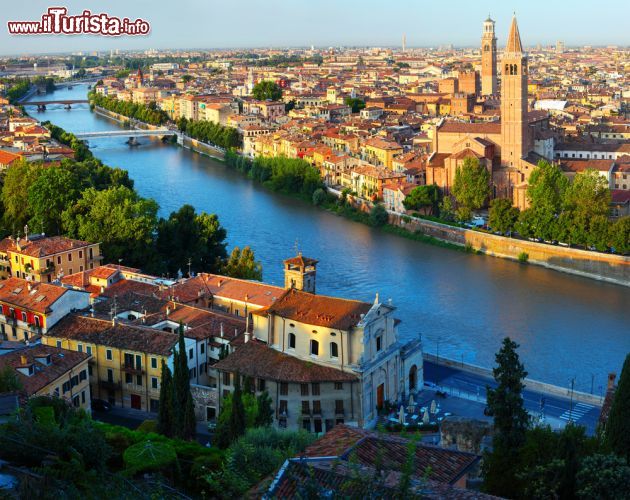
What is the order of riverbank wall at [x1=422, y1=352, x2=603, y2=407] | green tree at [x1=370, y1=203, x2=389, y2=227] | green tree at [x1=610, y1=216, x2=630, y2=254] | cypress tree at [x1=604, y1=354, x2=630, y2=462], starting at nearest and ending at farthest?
1. cypress tree at [x1=604, y1=354, x2=630, y2=462]
2. riverbank wall at [x1=422, y1=352, x2=603, y2=407]
3. green tree at [x1=610, y1=216, x2=630, y2=254]
4. green tree at [x1=370, y1=203, x2=389, y2=227]

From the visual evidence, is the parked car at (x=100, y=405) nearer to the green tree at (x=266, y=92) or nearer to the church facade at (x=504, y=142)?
the church facade at (x=504, y=142)

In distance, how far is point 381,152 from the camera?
16.7 meters

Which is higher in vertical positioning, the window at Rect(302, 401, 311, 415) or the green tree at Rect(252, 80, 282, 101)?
the green tree at Rect(252, 80, 282, 101)

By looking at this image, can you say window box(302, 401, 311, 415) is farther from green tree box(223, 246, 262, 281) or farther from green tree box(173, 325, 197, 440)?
green tree box(223, 246, 262, 281)

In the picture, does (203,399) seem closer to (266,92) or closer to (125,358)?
(125,358)

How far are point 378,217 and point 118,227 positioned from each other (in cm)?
464

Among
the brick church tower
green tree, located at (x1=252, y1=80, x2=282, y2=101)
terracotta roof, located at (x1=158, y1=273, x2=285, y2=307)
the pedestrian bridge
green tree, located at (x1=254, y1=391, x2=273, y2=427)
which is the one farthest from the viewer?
green tree, located at (x1=252, y1=80, x2=282, y2=101)

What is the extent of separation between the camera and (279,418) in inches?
237

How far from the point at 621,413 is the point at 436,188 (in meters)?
9.85

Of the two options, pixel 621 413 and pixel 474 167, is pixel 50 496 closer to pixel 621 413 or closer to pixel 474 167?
pixel 621 413

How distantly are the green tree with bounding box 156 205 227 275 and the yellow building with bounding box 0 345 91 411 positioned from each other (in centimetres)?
381

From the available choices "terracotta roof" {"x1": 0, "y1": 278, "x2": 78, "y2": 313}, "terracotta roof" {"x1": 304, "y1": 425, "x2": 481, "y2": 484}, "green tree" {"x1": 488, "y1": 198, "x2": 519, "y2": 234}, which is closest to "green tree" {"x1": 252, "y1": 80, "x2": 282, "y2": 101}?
"green tree" {"x1": 488, "y1": 198, "x2": 519, "y2": 234}

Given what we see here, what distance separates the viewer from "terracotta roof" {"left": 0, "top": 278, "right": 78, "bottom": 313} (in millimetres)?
6953

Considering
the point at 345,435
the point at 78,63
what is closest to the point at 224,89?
the point at 345,435
